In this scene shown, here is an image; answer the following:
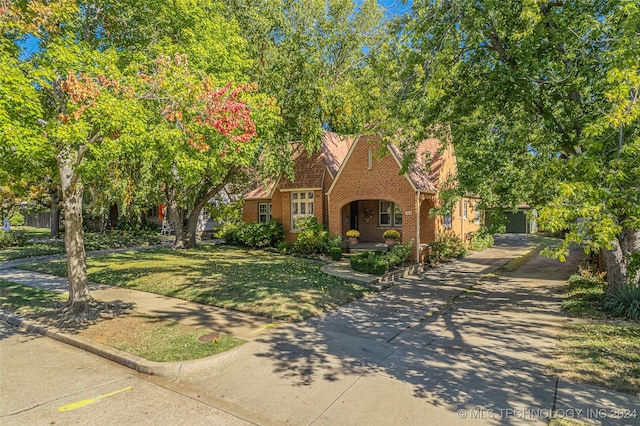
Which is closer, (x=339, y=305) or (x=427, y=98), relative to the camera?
(x=427, y=98)

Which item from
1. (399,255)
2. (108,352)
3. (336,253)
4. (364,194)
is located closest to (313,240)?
(336,253)

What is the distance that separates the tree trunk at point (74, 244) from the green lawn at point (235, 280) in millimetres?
2573

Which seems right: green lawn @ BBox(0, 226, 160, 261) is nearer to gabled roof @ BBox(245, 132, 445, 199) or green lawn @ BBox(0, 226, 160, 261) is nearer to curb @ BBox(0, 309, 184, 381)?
gabled roof @ BBox(245, 132, 445, 199)

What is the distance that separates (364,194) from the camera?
1756 centimetres

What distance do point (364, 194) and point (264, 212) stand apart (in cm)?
878

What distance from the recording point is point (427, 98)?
30.1 ft

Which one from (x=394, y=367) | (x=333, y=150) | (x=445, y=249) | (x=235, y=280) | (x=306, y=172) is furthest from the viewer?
(x=333, y=150)

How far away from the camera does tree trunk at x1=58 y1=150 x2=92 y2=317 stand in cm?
809

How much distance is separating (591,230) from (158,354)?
6.94 m

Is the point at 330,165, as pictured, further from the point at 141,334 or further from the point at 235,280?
the point at 141,334

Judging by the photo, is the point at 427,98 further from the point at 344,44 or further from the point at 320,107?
the point at 344,44

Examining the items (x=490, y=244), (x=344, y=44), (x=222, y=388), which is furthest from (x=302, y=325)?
(x=490, y=244)

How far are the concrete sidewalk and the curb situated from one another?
6.1 inches

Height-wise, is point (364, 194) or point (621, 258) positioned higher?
point (364, 194)
